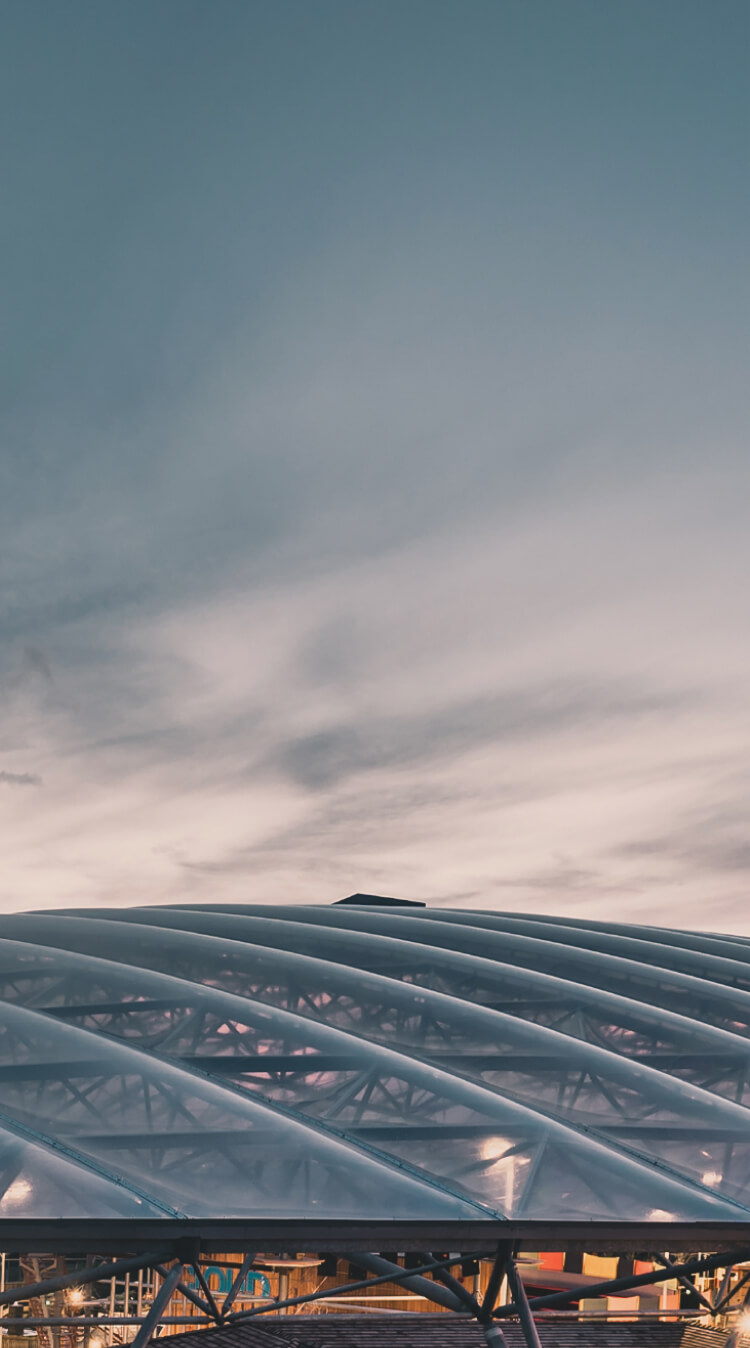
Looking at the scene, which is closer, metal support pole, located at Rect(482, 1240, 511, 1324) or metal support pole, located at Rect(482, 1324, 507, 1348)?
metal support pole, located at Rect(482, 1240, 511, 1324)

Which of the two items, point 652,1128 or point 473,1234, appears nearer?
point 473,1234

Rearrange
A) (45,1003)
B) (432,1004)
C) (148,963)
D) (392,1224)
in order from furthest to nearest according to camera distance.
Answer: (148,963)
(432,1004)
(45,1003)
(392,1224)

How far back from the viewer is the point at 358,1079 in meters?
16.8

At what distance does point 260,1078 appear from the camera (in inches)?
659

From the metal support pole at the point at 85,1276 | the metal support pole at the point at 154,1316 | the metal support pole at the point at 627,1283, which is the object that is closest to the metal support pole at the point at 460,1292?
the metal support pole at the point at 627,1283

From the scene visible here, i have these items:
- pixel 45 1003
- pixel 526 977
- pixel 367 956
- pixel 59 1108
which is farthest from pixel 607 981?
pixel 59 1108

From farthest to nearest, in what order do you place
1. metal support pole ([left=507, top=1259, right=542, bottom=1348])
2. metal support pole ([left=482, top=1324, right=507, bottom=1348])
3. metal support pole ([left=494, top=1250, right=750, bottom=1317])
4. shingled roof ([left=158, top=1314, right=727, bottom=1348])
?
1. shingled roof ([left=158, top=1314, right=727, bottom=1348])
2. metal support pole ([left=494, top=1250, right=750, bottom=1317])
3. metal support pole ([left=482, top=1324, right=507, bottom=1348])
4. metal support pole ([left=507, top=1259, right=542, bottom=1348])

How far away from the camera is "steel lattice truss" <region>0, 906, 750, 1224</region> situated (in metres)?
13.4

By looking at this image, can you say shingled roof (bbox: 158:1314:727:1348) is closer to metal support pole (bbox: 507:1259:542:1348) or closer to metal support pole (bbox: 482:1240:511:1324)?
metal support pole (bbox: 482:1240:511:1324)

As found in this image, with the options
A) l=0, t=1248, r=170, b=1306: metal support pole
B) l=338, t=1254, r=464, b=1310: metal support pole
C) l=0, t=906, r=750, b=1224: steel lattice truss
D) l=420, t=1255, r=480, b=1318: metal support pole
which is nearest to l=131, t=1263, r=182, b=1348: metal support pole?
l=0, t=1248, r=170, b=1306: metal support pole

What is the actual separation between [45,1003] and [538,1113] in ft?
28.5

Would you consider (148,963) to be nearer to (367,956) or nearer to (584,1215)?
(367,956)

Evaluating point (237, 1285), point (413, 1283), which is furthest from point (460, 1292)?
point (237, 1285)

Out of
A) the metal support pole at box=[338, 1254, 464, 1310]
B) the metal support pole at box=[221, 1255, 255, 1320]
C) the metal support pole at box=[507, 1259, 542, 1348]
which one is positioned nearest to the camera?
the metal support pole at box=[507, 1259, 542, 1348]
